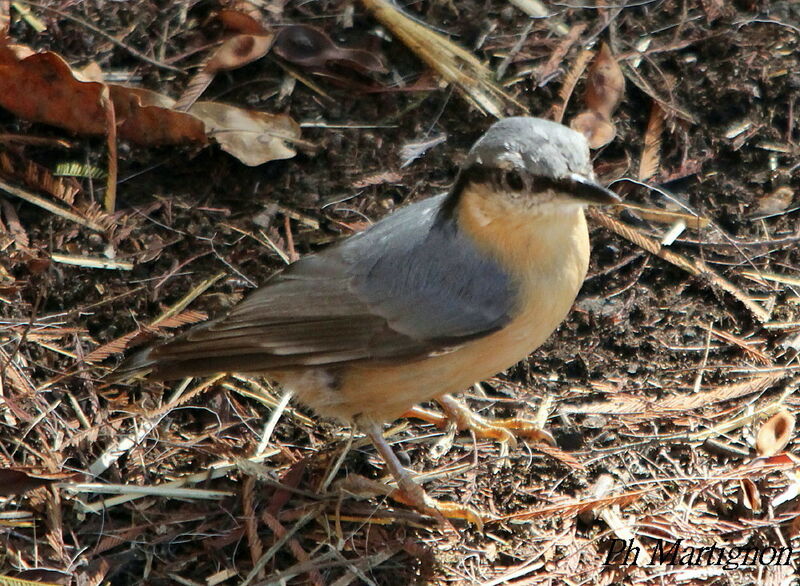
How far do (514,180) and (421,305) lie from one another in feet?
2.14

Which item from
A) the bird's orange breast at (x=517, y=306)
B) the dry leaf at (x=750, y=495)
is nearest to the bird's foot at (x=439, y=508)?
the bird's orange breast at (x=517, y=306)

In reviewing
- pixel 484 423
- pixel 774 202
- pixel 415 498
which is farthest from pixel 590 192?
pixel 774 202

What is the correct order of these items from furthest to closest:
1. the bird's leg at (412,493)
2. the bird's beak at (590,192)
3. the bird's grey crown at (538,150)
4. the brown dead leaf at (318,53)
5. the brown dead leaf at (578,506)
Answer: the brown dead leaf at (318,53) < the bird's leg at (412,493) < the brown dead leaf at (578,506) < the bird's grey crown at (538,150) < the bird's beak at (590,192)

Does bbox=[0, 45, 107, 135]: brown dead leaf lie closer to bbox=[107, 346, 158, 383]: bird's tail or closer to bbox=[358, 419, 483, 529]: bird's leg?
bbox=[107, 346, 158, 383]: bird's tail

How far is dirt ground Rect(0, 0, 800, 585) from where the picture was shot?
4367 millimetres

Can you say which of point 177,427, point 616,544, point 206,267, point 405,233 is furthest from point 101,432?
point 616,544

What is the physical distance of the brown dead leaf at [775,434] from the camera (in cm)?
452

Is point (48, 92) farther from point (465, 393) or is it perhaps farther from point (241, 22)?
point (465, 393)

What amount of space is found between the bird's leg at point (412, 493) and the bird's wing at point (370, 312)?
40 centimetres

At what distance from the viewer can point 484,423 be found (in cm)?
482

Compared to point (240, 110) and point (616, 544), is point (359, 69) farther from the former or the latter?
point (616, 544)

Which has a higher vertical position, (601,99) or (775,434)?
(601,99)

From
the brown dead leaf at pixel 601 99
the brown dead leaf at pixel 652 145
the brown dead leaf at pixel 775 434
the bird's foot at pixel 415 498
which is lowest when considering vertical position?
the bird's foot at pixel 415 498

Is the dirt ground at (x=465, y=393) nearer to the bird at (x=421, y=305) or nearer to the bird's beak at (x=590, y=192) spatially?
the bird at (x=421, y=305)
